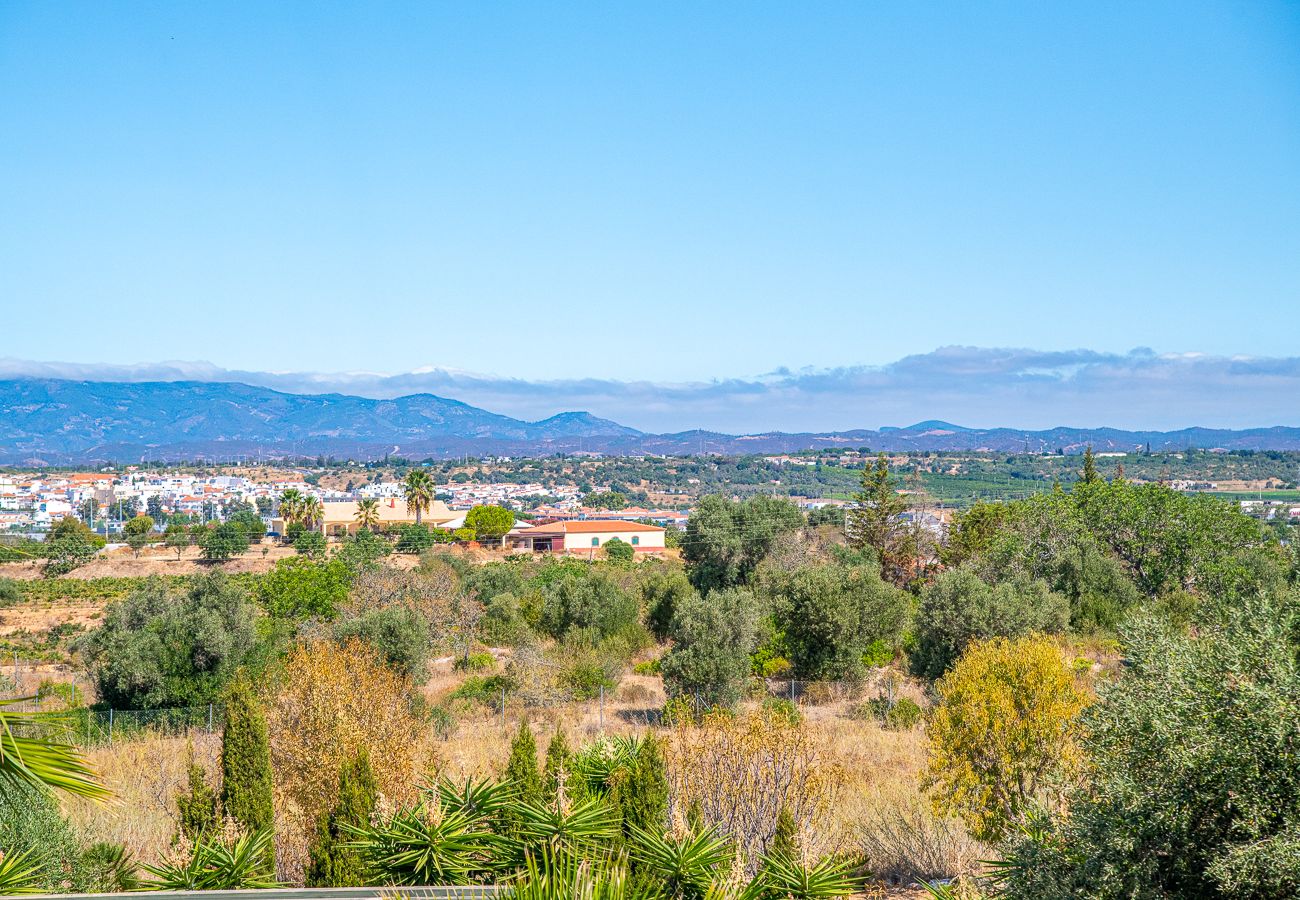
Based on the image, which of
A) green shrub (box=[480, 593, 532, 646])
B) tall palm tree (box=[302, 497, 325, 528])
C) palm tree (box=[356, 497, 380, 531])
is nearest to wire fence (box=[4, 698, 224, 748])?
green shrub (box=[480, 593, 532, 646])

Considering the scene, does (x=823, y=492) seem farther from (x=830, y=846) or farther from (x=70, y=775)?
(x=70, y=775)

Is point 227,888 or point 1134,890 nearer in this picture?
point 1134,890

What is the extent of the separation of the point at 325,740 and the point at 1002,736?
9.76m

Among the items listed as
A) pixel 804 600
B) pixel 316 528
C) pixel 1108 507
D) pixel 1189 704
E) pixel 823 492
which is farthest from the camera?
pixel 823 492

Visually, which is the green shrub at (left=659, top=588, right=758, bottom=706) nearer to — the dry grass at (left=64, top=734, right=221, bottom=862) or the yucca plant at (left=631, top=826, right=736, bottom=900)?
the dry grass at (left=64, top=734, right=221, bottom=862)

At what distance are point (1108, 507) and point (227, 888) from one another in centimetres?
3312

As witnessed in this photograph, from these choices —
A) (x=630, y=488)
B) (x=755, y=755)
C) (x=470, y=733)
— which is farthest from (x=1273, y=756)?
(x=630, y=488)

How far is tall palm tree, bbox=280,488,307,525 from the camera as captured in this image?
71625mm

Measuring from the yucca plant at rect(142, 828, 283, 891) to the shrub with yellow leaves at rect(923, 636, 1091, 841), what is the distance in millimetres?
8787

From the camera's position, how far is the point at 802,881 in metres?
10.3

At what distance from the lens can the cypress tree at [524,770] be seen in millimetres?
12953

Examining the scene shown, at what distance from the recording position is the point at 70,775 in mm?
3590

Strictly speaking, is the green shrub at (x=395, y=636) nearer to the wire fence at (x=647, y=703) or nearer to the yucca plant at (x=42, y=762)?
the wire fence at (x=647, y=703)

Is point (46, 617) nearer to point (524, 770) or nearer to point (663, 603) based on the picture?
point (663, 603)
